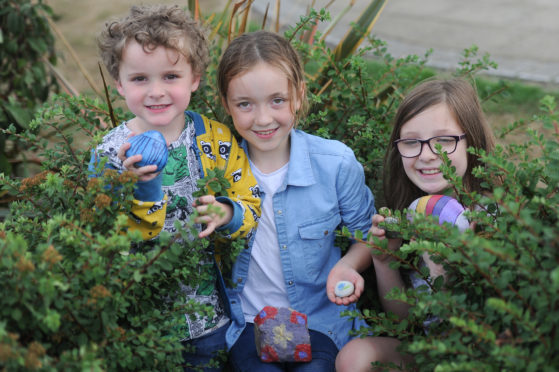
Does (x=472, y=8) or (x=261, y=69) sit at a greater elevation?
(x=472, y=8)

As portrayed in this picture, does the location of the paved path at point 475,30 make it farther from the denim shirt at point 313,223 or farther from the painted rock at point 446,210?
the painted rock at point 446,210

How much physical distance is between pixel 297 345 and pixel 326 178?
64 cm

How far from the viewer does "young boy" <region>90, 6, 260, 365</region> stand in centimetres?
199

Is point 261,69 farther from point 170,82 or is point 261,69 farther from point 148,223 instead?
point 148,223

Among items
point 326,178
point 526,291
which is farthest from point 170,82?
point 526,291

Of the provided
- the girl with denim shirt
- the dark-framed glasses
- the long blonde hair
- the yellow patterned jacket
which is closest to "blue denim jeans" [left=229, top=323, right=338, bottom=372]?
the girl with denim shirt

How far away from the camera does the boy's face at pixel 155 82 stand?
78.7 inches

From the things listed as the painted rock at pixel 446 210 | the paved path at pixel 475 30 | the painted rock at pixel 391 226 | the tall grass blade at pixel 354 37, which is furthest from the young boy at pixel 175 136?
the paved path at pixel 475 30

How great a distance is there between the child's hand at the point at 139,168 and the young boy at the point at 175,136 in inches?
1.7

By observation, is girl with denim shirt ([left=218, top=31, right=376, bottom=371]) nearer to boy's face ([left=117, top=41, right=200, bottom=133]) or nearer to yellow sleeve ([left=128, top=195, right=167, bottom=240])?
boy's face ([left=117, top=41, right=200, bottom=133])

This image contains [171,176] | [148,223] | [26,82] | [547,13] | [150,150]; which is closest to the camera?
[150,150]

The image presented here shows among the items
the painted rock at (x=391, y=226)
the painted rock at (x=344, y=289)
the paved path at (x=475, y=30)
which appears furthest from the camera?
the paved path at (x=475, y=30)

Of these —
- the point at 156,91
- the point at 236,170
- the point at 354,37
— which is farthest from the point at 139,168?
the point at 354,37

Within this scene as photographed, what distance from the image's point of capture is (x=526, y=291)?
1336 millimetres
